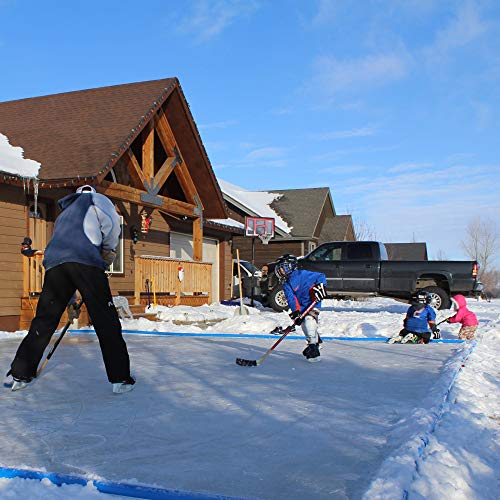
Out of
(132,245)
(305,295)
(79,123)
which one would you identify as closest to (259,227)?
(132,245)

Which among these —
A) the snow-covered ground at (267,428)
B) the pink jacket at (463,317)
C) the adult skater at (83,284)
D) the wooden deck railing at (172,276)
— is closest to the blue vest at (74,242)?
the adult skater at (83,284)

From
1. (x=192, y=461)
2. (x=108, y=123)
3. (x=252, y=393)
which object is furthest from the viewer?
(x=108, y=123)

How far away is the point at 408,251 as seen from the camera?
197 feet

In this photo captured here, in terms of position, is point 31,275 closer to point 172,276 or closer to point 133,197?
point 133,197

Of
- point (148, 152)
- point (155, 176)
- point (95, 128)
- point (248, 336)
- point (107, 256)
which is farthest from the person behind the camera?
point (155, 176)

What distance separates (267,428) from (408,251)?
5909 cm

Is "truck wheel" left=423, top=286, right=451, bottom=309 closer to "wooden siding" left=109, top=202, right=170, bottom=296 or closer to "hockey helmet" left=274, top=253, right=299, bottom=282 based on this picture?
"wooden siding" left=109, top=202, right=170, bottom=296

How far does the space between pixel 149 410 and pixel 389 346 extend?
16.1ft

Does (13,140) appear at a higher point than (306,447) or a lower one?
higher

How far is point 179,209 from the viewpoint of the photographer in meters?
15.0

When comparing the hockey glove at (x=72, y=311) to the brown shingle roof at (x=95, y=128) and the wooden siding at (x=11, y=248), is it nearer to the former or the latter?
the brown shingle roof at (x=95, y=128)

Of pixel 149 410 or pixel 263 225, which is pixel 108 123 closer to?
pixel 263 225

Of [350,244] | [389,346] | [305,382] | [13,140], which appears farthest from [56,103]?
[305,382]

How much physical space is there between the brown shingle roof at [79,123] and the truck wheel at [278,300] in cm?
602
